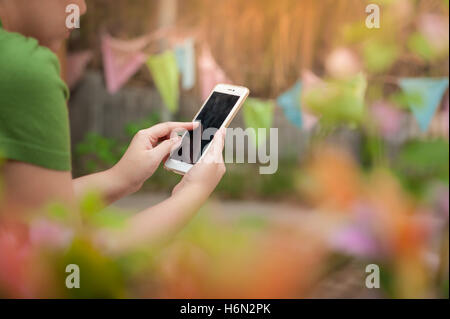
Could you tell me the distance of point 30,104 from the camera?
425 mm

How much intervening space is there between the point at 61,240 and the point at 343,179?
3.90 ft

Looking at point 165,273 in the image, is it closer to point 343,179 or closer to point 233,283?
point 233,283

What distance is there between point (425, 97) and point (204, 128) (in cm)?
88

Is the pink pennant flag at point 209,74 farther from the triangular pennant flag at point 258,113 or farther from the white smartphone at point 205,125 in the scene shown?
the white smartphone at point 205,125

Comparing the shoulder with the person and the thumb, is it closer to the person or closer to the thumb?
the person

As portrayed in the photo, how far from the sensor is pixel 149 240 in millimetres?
459

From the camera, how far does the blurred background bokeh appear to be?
50 cm

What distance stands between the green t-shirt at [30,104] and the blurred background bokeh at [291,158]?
0.15 ft

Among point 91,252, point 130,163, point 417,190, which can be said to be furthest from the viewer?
point 417,190

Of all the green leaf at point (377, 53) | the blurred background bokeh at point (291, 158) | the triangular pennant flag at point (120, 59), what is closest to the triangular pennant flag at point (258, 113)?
the blurred background bokeh at point (291, 158)

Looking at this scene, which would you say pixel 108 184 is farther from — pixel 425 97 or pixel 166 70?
pixel 166 70

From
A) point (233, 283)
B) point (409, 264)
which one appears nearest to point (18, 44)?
point (233, 283)

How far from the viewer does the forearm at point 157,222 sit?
43cm

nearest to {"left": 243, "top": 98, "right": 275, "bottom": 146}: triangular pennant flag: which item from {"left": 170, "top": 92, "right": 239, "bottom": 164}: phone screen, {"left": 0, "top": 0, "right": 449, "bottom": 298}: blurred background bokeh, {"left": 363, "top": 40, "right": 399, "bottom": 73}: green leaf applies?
{"left": 0, "top": 0, "right": 449, "bottom": 298}: blurred background bokeh
